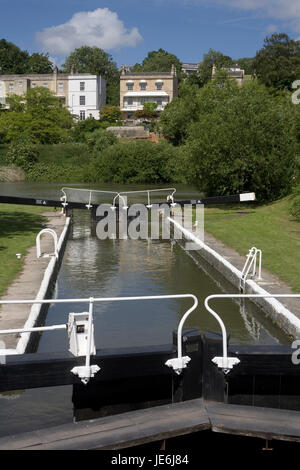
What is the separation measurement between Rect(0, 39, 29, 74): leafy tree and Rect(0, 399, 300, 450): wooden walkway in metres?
129

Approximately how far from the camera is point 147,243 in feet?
70.2

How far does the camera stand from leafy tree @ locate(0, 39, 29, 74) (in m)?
127

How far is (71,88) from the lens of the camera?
104688 millimetres

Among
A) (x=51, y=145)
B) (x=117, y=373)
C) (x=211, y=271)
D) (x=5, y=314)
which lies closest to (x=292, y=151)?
(x=211, y=271)

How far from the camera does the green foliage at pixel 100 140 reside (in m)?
72.9

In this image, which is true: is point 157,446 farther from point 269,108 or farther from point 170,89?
point 170,89

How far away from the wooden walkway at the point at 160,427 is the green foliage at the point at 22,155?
6674 centimetres

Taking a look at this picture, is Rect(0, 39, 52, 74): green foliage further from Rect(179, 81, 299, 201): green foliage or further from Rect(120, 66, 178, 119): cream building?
Rect(179, 81, 299, 201): green foliage

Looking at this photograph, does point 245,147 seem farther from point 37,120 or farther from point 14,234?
point 37,120

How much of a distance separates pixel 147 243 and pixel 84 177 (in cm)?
4562

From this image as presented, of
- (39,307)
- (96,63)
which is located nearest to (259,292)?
(39,307)

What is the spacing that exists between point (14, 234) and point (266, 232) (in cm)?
893

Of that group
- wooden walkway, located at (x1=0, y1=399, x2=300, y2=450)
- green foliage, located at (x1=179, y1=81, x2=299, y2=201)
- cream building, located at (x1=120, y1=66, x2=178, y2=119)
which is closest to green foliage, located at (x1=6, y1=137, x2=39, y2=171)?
cream building, located at (x1=120, y1=66, x2=178, y2=119)

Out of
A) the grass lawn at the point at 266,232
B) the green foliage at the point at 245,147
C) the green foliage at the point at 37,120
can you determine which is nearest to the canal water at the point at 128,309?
the grass lawn at the point at 266,232
